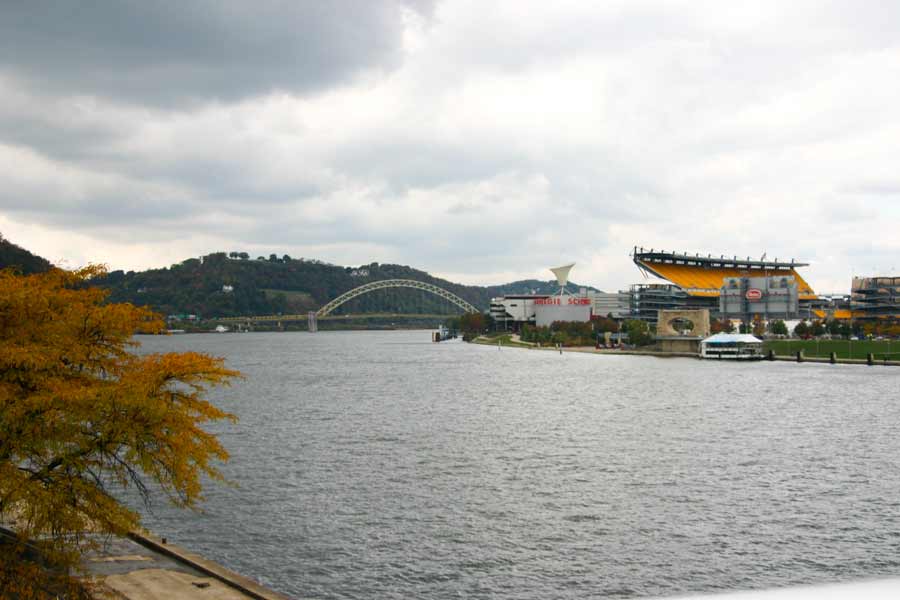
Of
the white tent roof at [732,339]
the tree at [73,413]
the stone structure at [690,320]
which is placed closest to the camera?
the tree at [73,413]

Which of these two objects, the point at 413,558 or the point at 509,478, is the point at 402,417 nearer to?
the point at 509,478

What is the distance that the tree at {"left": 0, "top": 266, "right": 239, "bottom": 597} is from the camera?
1741 centimetres

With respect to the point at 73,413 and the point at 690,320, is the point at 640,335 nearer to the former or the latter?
the point at 690,320

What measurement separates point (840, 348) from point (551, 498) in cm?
14215

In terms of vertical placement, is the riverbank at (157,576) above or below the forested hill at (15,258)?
below

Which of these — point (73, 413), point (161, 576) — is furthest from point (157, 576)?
point (73, 413)

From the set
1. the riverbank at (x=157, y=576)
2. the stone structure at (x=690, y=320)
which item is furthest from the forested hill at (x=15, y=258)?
the stone structure at (x=690, y=320)

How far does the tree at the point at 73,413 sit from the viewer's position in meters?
17.4

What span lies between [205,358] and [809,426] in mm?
53312

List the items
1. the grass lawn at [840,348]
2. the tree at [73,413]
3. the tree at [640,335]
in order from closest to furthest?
the tree at [73,413] → the grass lawn at [840,348] → the tree at [640,335]

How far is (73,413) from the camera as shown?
17.6 meters

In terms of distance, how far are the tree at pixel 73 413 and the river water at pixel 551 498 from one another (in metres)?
8.51

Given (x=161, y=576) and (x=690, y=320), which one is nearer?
(x=161, y=576)

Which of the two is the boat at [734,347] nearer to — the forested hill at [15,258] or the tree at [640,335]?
the tree at [640,335]
